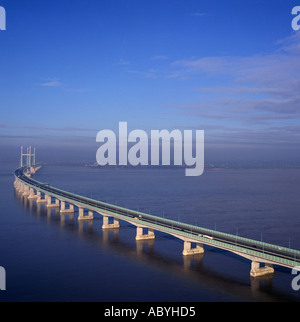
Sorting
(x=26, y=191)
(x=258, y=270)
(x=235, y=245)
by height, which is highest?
(x=235, y=245)

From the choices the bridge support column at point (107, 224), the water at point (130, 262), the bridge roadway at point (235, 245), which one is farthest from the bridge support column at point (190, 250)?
the bridge support column at point (107, 224)

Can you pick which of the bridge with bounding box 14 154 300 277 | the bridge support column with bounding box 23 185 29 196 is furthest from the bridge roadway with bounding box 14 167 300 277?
the bridge support column with bounding box 23 185 29 196

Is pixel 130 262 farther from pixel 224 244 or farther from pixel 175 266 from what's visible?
pixel 224 244

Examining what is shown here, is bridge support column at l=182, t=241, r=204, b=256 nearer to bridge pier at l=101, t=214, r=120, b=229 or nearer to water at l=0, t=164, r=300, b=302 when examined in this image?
water at l=0, t=164, r=300, b=302

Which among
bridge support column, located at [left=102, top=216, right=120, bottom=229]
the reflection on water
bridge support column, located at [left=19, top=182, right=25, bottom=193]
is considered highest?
bridge support column, located at [left=19, top=182, right=25, bottom=193]

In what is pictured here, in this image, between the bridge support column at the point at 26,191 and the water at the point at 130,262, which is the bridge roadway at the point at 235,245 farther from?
the bridge support column at the point at 26,191

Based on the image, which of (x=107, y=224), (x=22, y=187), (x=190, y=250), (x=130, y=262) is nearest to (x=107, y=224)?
(x=107, y=224)

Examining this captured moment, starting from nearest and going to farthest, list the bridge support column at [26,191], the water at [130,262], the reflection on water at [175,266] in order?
the reflection on water at [175,266], the water at [130,262], the bridge support column at [26,191]

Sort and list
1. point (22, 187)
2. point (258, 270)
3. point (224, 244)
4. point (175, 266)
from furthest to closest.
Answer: point (22, 187) < point (175, 266) < point (224, 244) < point (258, 270)
